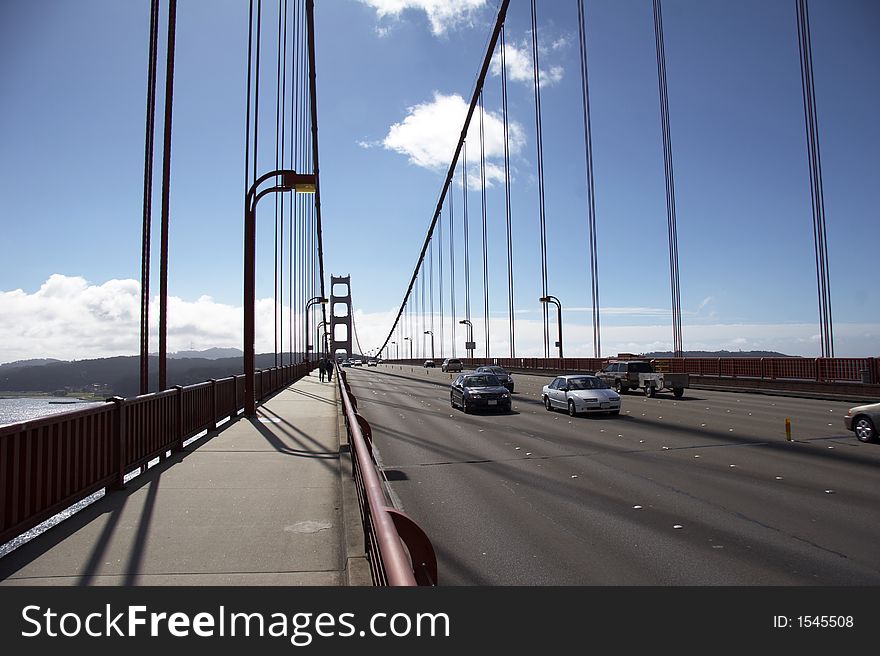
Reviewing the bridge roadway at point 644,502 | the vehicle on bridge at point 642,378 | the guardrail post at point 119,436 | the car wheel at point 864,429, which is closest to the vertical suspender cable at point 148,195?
the guardrail post at point 119,436

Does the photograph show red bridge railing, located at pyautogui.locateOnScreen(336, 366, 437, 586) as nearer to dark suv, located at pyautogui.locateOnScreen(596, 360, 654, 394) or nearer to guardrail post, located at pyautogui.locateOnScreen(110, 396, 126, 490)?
guardrail post, located at pyautogui.locateOnScreen(110, 396, 126, 490)

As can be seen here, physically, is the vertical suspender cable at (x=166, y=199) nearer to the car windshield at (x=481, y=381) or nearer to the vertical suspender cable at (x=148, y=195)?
the vertical suspender cable at (x=148, y=195)

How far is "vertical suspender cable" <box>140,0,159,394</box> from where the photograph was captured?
10047mm

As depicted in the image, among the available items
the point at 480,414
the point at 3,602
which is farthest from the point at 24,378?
the point at 480,414

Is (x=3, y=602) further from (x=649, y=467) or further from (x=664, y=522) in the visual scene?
(x=649, y=467)

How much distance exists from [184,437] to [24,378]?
3.11 meters

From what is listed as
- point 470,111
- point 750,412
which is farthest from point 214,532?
point 470,111

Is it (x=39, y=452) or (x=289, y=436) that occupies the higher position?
(x=39, y=452)

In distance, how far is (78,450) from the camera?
620 centimetres

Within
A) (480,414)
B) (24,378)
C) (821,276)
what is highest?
(821,276)

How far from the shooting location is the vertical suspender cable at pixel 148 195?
1005cm

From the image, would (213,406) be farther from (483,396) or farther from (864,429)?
(864,429)

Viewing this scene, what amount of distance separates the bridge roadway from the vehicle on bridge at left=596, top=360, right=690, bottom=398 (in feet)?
31.9

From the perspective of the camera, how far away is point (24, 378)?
11.0 metres
